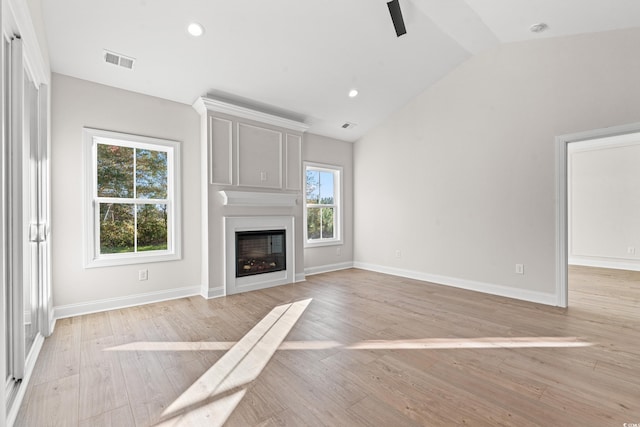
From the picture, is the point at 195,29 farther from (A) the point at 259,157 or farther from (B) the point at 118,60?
(A) the point at 259,157

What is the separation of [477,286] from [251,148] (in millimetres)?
3803

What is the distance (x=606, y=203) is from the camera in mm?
6043

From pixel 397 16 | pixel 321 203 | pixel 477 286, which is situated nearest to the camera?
pixel 397 16

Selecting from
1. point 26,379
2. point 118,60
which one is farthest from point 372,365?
point 118,60

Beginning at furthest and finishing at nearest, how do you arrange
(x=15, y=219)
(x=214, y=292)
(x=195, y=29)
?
(x=214, y=292) → (x=195, y=29) → (x=15, y=219)

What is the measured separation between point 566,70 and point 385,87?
85.2 inches

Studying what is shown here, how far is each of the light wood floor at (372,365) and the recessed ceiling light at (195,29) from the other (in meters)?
2.94

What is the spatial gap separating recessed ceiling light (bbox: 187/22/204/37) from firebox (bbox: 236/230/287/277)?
94.5 inches

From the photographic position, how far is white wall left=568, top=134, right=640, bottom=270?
5.71m

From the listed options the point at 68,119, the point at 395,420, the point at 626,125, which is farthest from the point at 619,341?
the point at 68,119

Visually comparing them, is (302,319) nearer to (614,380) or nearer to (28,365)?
(28,365)

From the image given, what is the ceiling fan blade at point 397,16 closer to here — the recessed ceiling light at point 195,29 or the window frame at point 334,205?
the recessed ceiling light at point 195,29

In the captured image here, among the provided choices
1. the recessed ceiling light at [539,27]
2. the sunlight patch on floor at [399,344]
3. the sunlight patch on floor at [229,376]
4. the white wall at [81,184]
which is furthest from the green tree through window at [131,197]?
the recessed ceiling light at [539,27]

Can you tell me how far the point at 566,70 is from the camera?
3.49 meters
